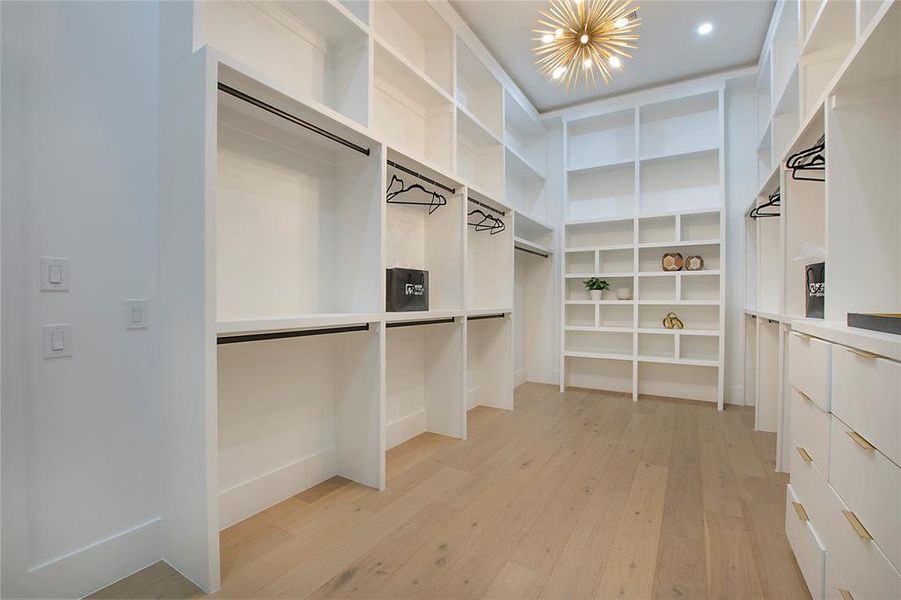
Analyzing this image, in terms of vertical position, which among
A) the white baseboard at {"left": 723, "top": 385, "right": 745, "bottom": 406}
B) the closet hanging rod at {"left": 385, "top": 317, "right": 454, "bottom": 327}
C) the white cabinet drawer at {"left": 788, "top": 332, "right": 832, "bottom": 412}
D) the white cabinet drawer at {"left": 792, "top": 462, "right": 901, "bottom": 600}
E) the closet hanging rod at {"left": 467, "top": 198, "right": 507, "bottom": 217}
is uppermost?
the closet hanging rod at {"left": 467, "top": 198, "right": 507, "bottom": 217}

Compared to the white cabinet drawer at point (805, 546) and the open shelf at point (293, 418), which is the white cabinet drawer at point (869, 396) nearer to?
the white cabinet drawer at point (805, 546)

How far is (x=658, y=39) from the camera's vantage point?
348 centimetres

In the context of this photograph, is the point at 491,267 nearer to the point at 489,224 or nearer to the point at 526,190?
the point at 489,224

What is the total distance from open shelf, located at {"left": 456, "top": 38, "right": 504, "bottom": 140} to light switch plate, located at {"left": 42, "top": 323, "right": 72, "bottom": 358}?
10.2 ft

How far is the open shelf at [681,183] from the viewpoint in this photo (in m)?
4.20

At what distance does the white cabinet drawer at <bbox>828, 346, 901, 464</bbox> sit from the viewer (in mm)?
948

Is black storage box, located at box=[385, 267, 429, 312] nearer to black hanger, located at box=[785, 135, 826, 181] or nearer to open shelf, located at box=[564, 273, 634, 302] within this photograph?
black hanger, located at box=[785, 135, 826, 181]

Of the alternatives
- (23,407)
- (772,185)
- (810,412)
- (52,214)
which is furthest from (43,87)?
(772,185)

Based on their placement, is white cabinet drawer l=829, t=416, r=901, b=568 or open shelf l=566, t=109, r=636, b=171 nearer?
white cabinet drawer l=829, t=416, r=901, b=568

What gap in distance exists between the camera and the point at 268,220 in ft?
6.67

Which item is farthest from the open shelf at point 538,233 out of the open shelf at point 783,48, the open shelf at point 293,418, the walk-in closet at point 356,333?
the open shelf at point 293,418

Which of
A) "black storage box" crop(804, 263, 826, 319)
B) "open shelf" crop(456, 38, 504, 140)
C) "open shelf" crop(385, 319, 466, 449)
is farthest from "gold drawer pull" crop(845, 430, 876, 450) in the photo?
"open shelf" crop(456, 38, 504, 140)

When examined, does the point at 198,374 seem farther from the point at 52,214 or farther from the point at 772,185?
the point at 772,185

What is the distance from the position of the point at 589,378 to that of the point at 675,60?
3.28 m
